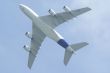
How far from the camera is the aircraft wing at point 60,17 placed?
175000 mm

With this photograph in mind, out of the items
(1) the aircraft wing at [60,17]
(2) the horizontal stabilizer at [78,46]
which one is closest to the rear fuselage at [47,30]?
(2) the horizontal stabilizer at [78,46]

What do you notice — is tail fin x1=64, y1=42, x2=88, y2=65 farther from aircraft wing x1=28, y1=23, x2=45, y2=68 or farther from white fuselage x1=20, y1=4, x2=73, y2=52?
aircraft wing x1=28, y1=23, x2=45, y2=68

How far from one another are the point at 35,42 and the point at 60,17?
14.6 m

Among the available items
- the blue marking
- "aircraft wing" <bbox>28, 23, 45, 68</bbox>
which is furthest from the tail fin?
"aircraft wing" <bbox>28, 23, 45, 68</bbox>

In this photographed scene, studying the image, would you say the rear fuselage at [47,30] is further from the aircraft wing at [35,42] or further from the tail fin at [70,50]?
the aircraft wing at [35,42]

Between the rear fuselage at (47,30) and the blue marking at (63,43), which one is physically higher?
the rear fuselage at (47,30)

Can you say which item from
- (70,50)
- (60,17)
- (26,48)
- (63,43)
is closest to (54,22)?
(60,17)

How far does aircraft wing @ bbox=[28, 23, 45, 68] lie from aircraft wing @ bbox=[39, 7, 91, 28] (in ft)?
22.3

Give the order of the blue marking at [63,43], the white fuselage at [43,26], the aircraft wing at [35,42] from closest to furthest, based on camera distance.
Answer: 1. the blue marking at [63,43]
2. the white fuselage at [43,26]
3. the aircraft wing at [35,42]

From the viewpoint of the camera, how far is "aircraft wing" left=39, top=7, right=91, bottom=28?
175m

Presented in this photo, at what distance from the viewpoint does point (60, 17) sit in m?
181

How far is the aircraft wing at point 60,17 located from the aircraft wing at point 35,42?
6.79m

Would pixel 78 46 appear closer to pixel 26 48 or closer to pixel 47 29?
pixel 47 29

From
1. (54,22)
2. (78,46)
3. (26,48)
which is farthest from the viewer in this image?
(26,48)
